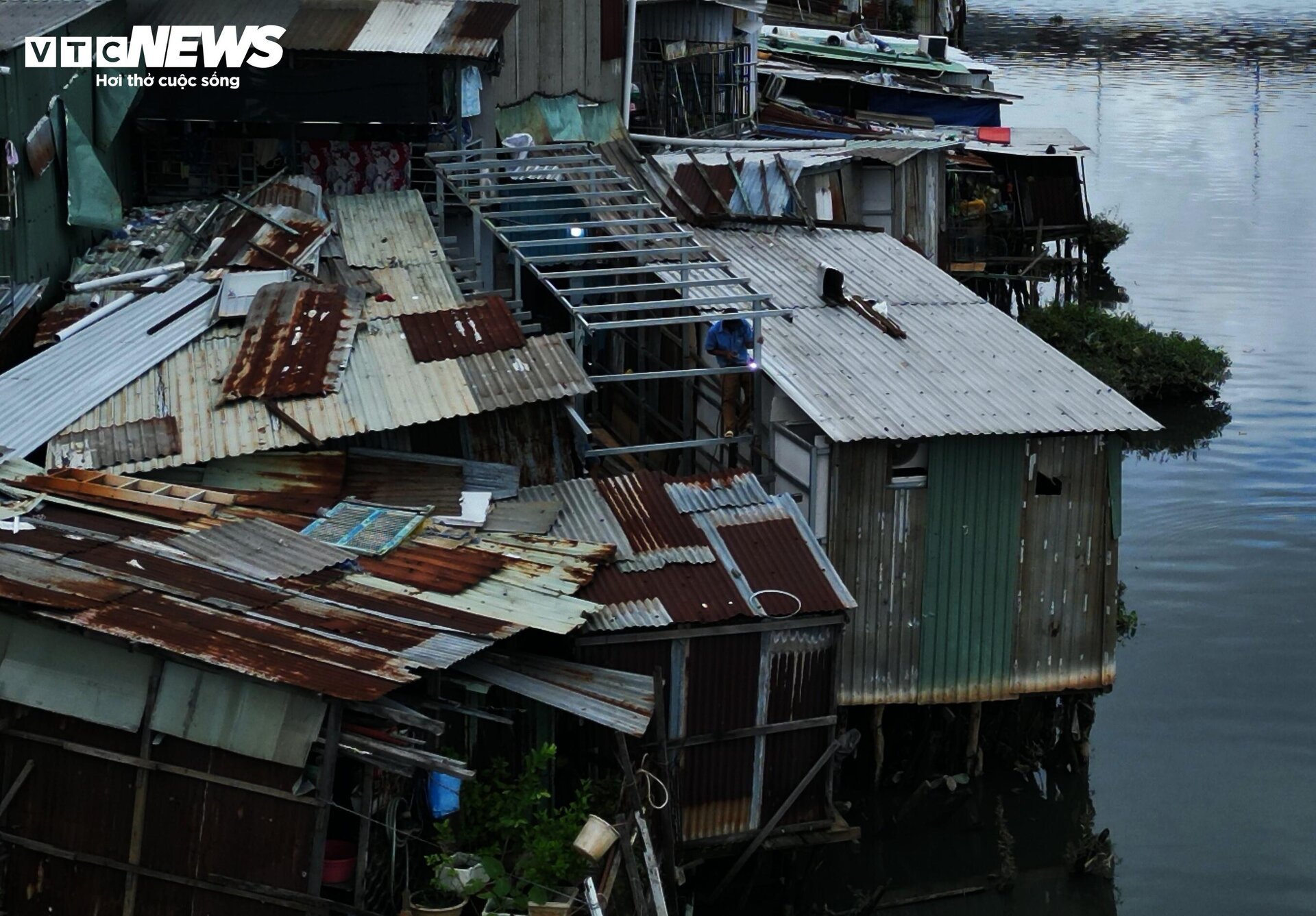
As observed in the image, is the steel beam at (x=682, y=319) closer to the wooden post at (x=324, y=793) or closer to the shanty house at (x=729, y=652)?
the shanty house at (x=729, y=652)

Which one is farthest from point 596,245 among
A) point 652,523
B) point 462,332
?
point 652,523

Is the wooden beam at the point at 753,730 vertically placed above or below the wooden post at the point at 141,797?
below

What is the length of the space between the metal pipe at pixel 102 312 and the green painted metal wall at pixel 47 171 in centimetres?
111

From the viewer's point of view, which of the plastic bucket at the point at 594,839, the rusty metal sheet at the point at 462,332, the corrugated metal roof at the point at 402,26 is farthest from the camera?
the corrugated metal roof at the point at 402,26

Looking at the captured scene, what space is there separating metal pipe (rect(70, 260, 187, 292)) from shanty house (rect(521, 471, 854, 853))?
6.54 meters

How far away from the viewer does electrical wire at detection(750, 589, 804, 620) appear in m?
15.2

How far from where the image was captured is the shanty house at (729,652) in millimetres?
14891

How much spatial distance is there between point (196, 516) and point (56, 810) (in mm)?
3172

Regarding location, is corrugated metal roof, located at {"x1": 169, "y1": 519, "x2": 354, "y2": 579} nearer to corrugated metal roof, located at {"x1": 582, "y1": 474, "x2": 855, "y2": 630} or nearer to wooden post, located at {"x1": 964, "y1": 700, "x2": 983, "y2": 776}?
corrugated metal roof, located at {"x1": 582, "y1": 474, "x2": 855, "y2": 630}

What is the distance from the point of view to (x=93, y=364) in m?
17.4

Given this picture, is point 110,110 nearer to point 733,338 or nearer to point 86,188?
point 86,188

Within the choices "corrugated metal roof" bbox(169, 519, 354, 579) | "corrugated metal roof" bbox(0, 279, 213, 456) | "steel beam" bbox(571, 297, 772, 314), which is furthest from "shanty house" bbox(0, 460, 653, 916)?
"steel beam" bbox(571, 297, 772, 314)

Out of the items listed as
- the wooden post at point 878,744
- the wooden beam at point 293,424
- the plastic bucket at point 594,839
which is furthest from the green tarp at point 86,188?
the plastic bucket at point 594,839

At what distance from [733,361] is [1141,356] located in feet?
59.3
